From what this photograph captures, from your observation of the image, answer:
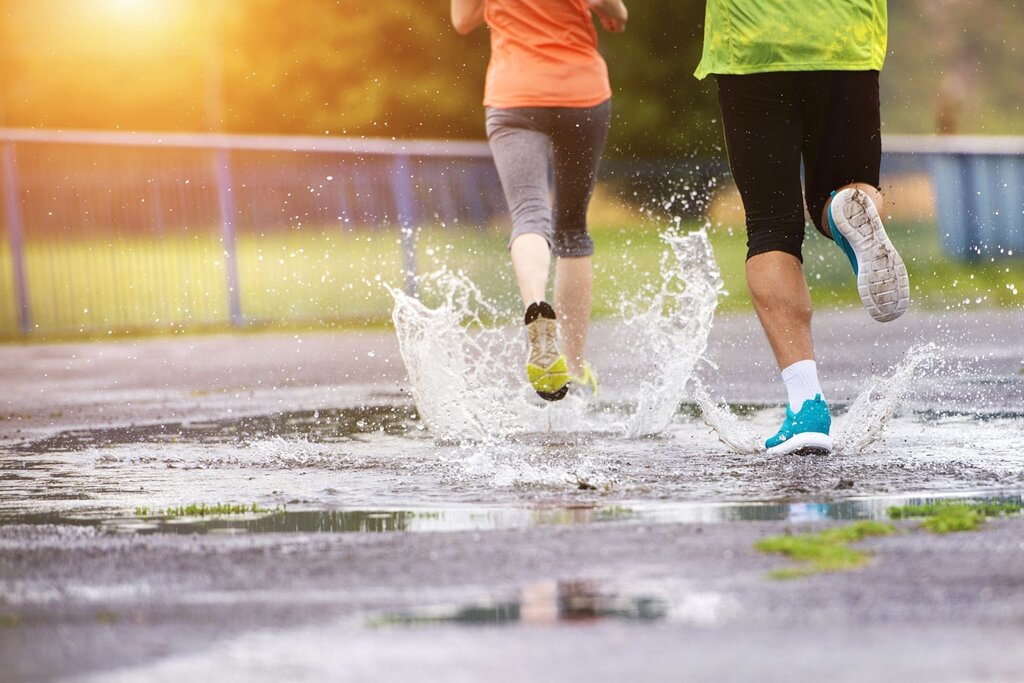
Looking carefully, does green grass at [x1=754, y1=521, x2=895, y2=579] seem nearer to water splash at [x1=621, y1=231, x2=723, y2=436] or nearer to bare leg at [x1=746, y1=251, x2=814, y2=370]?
bare leg at [x1=746, y1=251, x2=814, y2=370]

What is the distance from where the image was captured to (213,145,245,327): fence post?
47.0 ft

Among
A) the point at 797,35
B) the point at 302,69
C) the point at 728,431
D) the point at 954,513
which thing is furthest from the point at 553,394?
the point at 302,69

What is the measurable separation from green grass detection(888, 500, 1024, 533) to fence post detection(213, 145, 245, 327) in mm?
9989

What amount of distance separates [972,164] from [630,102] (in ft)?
53.1

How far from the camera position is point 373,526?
4699 millimetres

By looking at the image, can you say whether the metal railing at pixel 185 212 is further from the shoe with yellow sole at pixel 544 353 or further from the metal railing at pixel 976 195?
the shoe with yellow sole at pixel 544 353

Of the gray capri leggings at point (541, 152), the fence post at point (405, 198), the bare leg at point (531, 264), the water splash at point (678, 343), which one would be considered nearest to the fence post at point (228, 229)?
the fence post at point (405, 198)

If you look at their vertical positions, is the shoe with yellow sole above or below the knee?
below


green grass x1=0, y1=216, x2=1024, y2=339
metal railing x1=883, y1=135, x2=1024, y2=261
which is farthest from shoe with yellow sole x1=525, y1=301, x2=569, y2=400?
metal railing x1=883, y1=135, x2=1024, y2=261

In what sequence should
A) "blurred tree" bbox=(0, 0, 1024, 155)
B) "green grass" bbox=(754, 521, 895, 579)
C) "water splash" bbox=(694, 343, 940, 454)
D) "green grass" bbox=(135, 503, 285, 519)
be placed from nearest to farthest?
"green grass" bbox=(754, 521, 895, 579)
"green grass" bbox=(135, 503, 285, 519)
"water splash" bbox=(694, 343, 940, 454)
"blurred tree" bbox=(0, 0, 1024, 155)

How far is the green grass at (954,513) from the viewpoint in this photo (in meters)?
4.40

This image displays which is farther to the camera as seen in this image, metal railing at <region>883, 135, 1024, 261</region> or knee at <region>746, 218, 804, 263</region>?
metal railing at <region>883, 135, 1024, 261</region>

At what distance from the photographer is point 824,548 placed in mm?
4113

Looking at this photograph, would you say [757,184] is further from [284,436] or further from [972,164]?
[972,164]
